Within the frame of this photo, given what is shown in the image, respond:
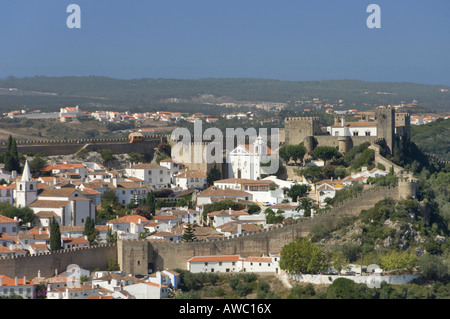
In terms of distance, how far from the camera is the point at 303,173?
1704 inches

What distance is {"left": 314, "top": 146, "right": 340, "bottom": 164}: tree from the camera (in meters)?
44.5

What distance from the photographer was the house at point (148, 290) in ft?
104

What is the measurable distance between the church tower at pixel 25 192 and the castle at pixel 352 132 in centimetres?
1219

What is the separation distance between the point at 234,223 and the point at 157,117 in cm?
6763

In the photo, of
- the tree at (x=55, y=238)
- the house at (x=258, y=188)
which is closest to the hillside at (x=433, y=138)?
the house at (x=258, y=188)

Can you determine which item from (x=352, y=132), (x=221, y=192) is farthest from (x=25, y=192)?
(x=352, y=132)

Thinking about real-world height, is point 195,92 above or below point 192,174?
below

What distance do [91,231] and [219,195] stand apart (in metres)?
6.35

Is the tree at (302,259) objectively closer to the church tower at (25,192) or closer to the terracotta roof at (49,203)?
the terracotta roof at (49,203)

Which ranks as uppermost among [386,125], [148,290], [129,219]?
[386,125]

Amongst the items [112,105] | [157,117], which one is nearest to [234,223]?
[157,117]

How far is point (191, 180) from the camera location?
43.9 m

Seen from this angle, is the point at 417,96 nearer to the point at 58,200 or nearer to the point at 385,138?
the point at 385,138

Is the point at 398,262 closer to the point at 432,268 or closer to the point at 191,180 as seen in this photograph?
the point at 432,268
